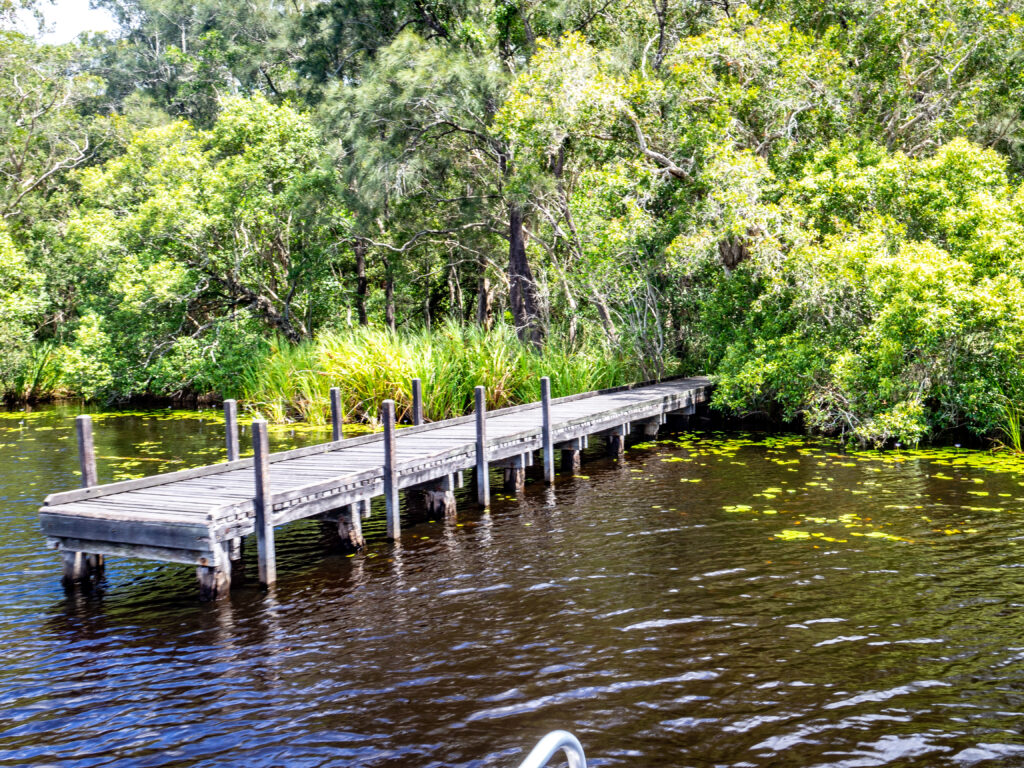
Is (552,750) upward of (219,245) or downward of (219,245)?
downward

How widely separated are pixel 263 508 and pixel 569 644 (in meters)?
3.77

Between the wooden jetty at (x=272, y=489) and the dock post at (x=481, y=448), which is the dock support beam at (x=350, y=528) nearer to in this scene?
the wooden jetty at (x=272, y=489)

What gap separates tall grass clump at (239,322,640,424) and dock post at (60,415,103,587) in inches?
370

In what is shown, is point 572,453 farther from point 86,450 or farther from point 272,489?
point 86,450

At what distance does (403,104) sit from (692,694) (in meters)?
19.4

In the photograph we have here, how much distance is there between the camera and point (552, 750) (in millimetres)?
2754

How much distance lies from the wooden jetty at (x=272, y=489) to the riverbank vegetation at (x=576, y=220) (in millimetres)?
5111

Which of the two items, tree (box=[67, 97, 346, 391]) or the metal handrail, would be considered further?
tree (box=[67, 97, 346, 391])

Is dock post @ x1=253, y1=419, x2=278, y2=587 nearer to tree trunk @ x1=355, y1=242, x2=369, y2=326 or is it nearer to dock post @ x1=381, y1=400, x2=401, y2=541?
dock post @ x1=381, y1=400, x2=401, y2=541

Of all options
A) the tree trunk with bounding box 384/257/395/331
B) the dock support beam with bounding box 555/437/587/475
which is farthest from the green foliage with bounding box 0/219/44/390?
the dock support beam with bounding box 555/437/587/475

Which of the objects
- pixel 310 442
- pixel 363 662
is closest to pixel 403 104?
pixel 310 442

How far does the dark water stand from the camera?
619cm

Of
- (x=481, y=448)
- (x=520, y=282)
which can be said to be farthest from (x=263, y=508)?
(x=520, y=282)

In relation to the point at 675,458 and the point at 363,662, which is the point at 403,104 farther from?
the point at 363,662
